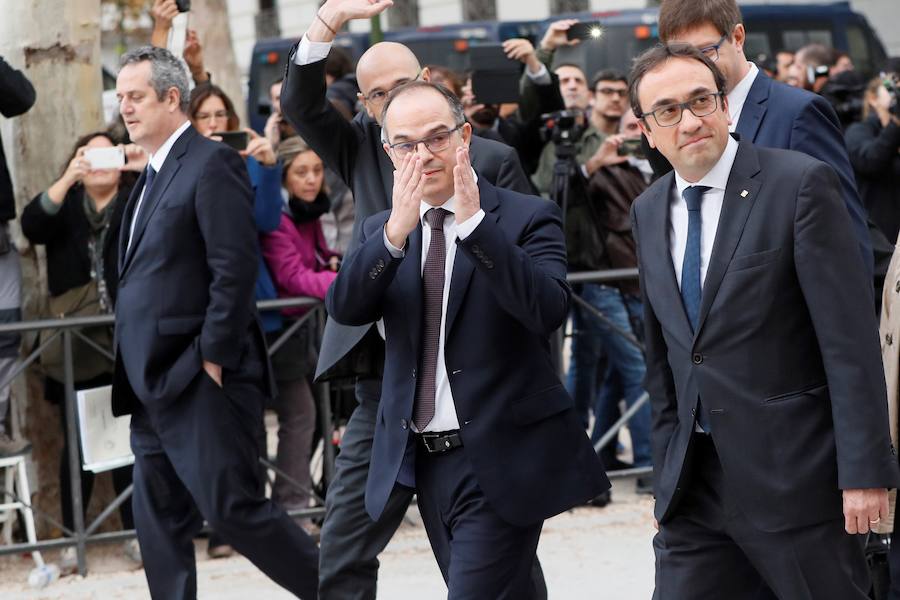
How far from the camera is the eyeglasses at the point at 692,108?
3.87 m

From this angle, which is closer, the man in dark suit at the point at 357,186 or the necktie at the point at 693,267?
the necktie at the point at 693,267

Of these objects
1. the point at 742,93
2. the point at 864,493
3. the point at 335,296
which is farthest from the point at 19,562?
the point at 864,493

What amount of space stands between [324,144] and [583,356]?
3.53 metres

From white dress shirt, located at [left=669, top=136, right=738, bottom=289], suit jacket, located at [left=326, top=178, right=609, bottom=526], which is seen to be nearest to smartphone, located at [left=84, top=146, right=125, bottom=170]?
suit jacket, located at [left=326, top=178, right=609, bottom=526]

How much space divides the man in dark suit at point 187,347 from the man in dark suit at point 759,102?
1.86m

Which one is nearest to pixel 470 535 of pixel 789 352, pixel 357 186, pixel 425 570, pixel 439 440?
pixel 439 440

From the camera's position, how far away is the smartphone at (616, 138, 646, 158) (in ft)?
26.8

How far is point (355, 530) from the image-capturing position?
4.84 metres

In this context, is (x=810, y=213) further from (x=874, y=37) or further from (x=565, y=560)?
(x=874, y=37)

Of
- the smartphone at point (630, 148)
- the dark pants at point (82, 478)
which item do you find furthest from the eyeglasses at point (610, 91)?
the dark pants at point (82, 478)

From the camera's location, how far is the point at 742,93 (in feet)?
15.2

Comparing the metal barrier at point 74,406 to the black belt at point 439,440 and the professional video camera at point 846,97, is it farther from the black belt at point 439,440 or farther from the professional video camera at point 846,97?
the professional video camera at point 846,97

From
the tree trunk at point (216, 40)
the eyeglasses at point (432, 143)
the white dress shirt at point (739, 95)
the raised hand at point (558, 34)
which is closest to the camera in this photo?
the eyeglasses at point (432, 143)

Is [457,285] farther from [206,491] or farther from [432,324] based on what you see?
[206,491]
